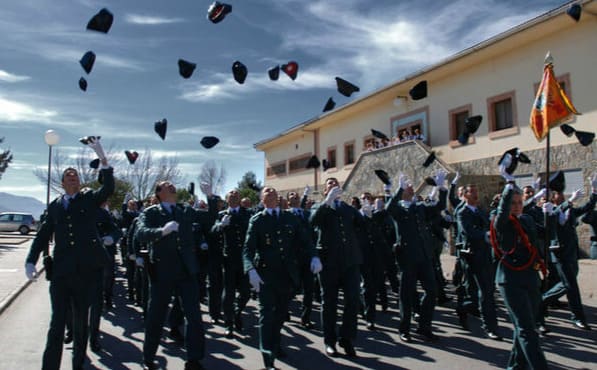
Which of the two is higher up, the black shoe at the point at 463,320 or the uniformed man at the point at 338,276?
the uniformed man at the point at 338,276

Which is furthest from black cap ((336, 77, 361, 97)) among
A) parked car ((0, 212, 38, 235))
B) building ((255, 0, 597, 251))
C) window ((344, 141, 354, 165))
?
parked car ((0, 212, 38, 235))

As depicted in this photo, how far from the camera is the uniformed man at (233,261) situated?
683 centimetres

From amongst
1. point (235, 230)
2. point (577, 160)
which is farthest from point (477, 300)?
point (577, 160)

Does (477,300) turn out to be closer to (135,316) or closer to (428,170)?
(135,316)

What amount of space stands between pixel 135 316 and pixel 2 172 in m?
37.8

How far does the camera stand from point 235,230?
738 centimetres

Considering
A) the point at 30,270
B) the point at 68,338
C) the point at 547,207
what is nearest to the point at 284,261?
the point at 30,270

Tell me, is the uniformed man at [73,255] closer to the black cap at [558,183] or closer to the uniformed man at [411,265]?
the uniformed man at [411,265]

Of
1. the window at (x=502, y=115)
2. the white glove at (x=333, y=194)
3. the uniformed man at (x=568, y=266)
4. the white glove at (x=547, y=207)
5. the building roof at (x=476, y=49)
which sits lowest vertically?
the uniformed man at (x=568, y=266)

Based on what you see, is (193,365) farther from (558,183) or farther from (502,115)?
(502,115)

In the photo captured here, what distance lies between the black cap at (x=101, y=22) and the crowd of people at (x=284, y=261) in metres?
2.87

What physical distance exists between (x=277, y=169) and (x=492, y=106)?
23.1 m

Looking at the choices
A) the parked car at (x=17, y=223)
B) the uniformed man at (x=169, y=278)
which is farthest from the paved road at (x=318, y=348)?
the parked car at (x=17, y=223)

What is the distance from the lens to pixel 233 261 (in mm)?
7117
